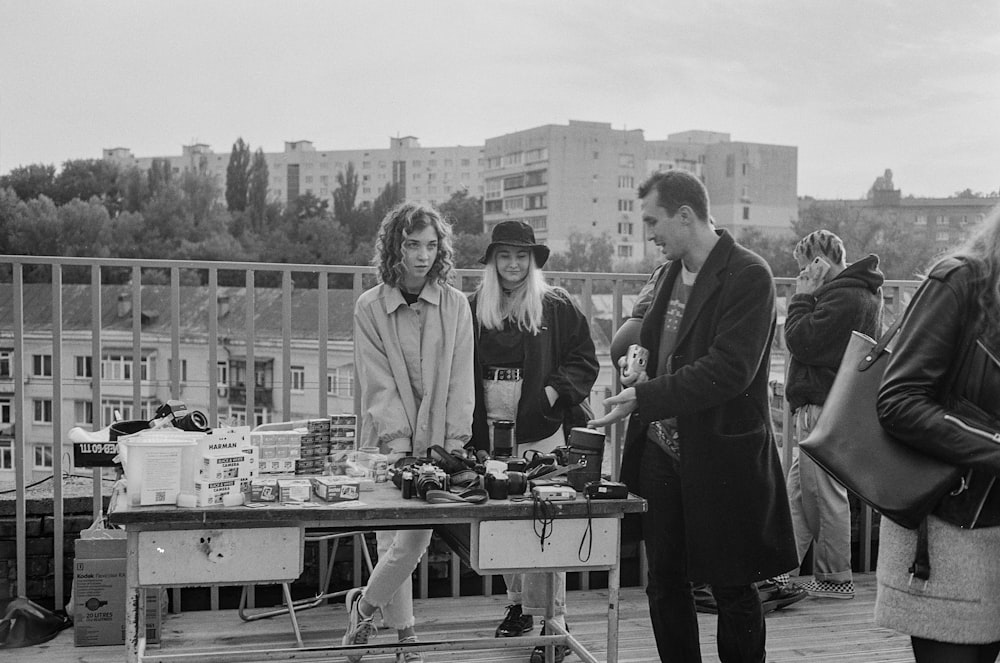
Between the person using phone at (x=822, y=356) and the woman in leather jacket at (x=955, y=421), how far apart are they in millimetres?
2838

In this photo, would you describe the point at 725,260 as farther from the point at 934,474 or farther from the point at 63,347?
the point at 63,347

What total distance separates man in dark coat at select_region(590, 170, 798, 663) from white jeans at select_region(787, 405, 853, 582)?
6.56ft

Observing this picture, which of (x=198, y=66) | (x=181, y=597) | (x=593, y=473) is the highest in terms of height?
(x=198, y=66)

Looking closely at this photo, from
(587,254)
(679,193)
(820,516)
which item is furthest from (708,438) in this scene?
(587,254)

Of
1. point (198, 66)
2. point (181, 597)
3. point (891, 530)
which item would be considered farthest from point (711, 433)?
point (198, 66)

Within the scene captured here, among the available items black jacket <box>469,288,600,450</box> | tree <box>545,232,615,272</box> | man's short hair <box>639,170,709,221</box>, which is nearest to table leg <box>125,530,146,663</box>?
black jacket <box>469,288,600,450</box>

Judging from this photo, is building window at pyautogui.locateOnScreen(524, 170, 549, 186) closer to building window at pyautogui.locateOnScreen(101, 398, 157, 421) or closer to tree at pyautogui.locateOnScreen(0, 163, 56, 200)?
tree at pyautogui.locateOnScreen(0, 163, 56, 200)

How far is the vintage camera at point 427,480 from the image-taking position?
292cm

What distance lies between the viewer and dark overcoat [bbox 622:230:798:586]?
118 inches

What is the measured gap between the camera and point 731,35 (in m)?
68.0

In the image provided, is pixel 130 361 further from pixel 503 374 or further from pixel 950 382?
pixel 950 382

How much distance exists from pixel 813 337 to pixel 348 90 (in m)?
62.3

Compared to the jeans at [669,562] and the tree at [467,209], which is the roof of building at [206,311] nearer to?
the jeans at [669,562]

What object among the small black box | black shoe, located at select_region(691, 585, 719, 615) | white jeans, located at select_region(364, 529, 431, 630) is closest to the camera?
the small black box
